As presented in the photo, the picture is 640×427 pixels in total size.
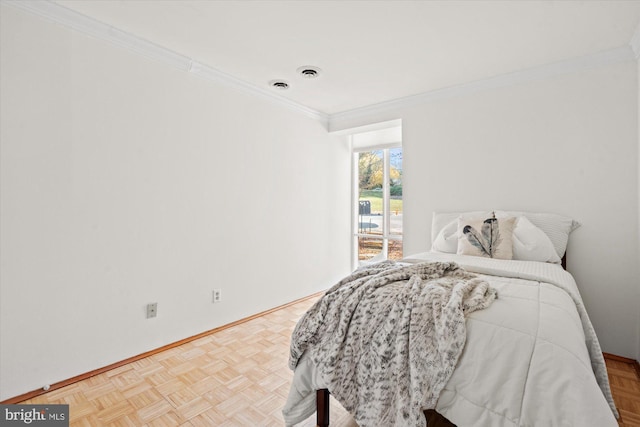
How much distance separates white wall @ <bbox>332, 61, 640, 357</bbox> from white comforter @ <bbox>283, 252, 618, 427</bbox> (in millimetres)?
1471

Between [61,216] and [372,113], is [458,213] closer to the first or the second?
[372,113]

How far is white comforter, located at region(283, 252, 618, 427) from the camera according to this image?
103 centimetres

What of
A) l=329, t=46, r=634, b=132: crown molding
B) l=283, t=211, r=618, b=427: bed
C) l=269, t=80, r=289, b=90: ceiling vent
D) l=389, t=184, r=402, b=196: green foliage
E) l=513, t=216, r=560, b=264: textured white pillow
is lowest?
l=283, t=211, r=618, b=427: bed

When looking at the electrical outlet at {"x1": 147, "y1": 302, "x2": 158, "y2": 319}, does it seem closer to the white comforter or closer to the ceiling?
the white comforter

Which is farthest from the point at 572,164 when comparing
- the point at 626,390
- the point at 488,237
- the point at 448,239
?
the point at 626,390

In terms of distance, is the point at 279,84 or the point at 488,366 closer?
the point at 488,366

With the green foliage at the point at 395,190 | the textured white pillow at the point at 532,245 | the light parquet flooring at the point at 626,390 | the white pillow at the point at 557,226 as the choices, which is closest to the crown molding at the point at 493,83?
the green foliage at the point at 395,190

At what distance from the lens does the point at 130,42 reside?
2316 mm

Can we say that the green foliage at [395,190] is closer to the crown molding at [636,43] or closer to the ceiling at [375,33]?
the ceiling at [375,33]

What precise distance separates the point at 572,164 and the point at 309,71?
2383 mm

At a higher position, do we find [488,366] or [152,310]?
[488,366]

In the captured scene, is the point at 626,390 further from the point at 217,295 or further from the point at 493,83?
the point at 217,295

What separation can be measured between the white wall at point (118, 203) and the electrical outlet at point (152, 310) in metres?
0.04

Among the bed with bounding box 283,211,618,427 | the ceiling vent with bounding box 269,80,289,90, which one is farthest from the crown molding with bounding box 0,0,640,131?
the bed with bounding box 283,211,618,427
